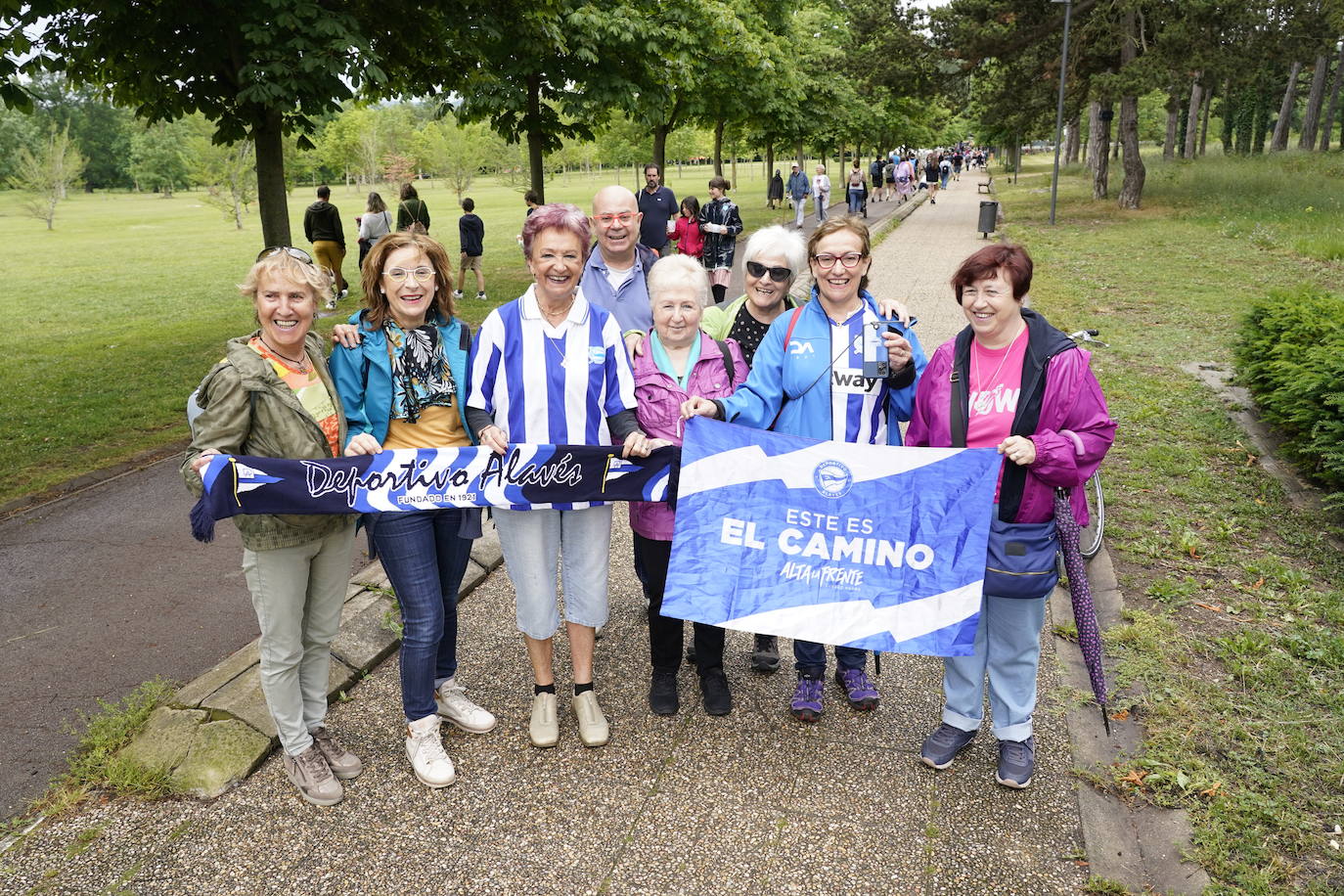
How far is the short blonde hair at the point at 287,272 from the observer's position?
3.31 metres

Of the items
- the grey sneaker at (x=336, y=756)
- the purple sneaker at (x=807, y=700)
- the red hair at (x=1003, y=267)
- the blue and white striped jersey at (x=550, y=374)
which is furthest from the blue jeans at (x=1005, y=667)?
the grey sneaker at (x=336, y=756)

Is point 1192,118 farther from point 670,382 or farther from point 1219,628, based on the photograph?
point 670,382

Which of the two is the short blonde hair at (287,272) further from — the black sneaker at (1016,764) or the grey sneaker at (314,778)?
the black sneaker at (1016,764)

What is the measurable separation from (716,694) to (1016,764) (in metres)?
1.32

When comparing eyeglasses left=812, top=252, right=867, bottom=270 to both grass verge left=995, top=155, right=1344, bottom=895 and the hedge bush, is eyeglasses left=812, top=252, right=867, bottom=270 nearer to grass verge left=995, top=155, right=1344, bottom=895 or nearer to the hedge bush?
grass verge left=995, top=155, right=1344, bottom=895

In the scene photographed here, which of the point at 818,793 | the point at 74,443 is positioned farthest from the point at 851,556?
the point at 74,443

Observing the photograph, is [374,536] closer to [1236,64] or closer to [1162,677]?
[1162,677]

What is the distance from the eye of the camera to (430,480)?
362 cm

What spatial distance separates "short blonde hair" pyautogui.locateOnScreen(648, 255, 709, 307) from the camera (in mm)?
3760

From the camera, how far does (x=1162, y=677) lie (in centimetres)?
430

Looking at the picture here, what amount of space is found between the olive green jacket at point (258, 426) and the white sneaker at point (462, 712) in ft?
3.40

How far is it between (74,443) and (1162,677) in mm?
9366

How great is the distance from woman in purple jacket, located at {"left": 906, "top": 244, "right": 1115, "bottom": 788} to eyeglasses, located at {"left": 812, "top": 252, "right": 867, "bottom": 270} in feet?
1.27

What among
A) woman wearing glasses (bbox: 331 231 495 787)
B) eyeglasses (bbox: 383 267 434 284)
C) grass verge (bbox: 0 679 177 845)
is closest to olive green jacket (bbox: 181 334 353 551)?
woman wearing glasses (bbox: 331 231 495 787)
